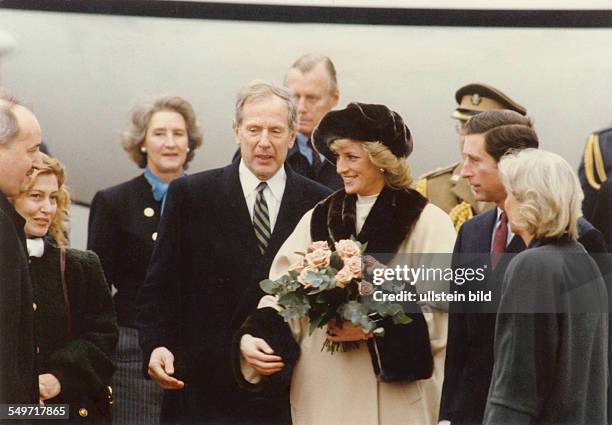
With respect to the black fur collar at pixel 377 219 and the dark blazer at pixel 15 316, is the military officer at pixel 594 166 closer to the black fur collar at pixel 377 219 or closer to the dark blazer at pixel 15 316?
the black fur collar at pixel 377 219

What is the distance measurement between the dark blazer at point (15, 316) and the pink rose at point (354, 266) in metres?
1.68

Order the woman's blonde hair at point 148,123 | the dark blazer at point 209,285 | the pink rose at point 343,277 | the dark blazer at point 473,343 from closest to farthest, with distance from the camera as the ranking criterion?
the pink rose at point 343,277, the dark blazer at point 473,343, the dark blazer at point 209,285, the woman's blonde hair at point 148,123

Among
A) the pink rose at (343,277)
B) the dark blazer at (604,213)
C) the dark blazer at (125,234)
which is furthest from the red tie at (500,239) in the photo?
the dark blazer at (125,234)

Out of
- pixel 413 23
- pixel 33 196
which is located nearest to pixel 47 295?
pixel 33 196

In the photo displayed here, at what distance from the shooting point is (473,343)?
6.56 m

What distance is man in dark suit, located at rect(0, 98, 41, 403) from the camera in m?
6.45

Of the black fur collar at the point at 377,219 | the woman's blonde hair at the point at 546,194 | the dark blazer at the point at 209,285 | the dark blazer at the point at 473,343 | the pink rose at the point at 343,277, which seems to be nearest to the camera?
the woman's blonde hair at the point at 546,194

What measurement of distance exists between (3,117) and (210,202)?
1233 millimetres

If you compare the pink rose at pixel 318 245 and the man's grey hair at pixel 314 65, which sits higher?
the man's grey hair at pixel 314 65

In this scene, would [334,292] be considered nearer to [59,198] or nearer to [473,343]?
[473,343]

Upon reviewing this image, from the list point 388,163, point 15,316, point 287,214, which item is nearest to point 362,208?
point 388,163

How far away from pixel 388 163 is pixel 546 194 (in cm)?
95

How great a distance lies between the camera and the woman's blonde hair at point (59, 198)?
22.2 feet

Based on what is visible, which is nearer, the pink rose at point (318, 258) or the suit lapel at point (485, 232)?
the pink rose at point (318, 258)
